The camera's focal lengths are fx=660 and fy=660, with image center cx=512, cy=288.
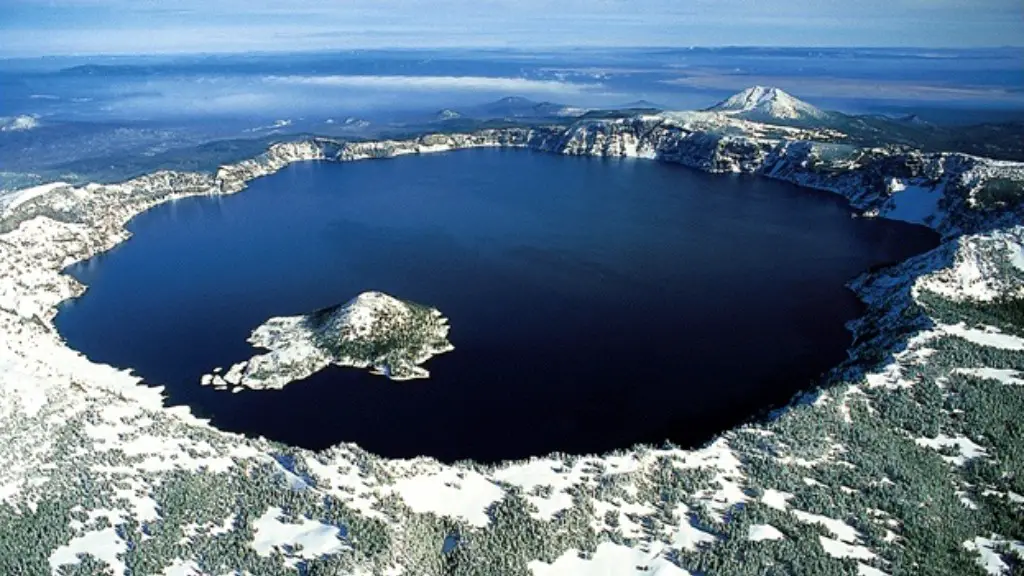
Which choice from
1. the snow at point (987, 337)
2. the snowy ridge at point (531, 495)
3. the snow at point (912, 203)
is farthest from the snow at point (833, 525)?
the snow at point (912, 203)

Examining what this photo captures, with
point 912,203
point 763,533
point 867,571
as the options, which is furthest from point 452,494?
point 912,203

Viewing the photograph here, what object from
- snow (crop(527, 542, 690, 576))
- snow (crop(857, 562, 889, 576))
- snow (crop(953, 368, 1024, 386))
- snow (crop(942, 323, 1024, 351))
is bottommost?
snow (crop(527, 542, 690, 576))

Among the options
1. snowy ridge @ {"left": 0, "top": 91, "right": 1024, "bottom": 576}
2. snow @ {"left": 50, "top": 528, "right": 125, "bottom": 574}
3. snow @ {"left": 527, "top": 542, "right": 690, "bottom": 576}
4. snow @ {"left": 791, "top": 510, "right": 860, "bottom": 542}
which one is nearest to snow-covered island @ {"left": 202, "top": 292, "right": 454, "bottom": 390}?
snowy ridge @ {"left": 0, "top": 91, "right": 1024, "bottom": 576}

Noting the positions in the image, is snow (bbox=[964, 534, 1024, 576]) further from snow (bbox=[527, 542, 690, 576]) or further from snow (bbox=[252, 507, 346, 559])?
snow (bbox=[252, 507, 346, 559])

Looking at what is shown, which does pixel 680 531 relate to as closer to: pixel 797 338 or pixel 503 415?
pixel 503 415

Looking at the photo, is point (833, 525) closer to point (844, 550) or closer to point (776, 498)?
point (844, 550)

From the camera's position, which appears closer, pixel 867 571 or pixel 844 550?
pixel 867 571

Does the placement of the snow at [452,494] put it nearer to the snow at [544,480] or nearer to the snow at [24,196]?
the snow at [544,480]
